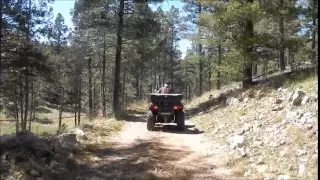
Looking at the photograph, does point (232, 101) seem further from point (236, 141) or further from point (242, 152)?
point (242, 152)

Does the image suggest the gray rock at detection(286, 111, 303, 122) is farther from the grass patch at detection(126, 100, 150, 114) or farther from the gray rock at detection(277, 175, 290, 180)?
the grass patch at detection(126, 100, 150, 114)

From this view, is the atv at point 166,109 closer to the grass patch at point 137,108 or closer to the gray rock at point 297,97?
the gray rock at point 297,97

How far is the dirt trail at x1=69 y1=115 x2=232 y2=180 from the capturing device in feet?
29.5

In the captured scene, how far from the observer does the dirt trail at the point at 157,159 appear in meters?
9.00

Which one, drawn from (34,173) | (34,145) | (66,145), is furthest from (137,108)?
(34,173)

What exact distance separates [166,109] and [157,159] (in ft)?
17.4

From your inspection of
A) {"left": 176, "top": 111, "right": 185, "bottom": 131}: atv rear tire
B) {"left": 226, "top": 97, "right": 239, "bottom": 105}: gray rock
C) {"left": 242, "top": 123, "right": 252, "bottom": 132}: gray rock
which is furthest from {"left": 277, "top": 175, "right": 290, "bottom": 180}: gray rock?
Result: {"left": 226, "top": 97, "right": 239, "bottom": 105}: gray rock

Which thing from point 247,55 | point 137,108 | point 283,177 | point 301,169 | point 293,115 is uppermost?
point 247,55

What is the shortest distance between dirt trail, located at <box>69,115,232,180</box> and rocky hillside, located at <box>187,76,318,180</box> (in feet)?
1.63

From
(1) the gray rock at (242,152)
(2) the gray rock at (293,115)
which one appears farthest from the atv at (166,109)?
(1) the gray rock at (242,152)

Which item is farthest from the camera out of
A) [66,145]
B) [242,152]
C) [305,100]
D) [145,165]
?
[305,100]

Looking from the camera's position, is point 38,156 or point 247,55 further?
point 247,55

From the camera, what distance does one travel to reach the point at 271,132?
1112 centimetres

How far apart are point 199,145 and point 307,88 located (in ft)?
13.2
